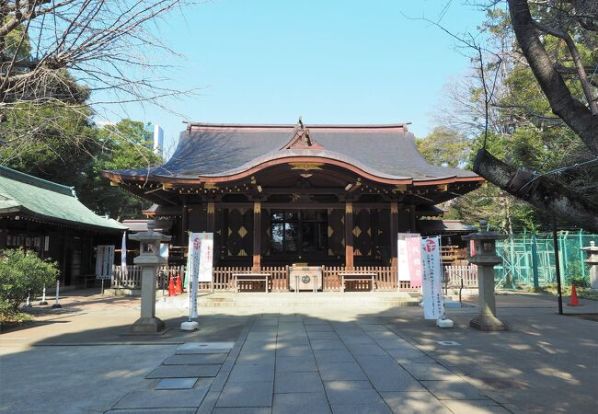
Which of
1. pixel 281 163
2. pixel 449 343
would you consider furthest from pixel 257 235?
pixel 449 343

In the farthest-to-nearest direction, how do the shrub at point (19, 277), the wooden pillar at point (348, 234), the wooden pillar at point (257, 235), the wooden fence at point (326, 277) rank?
the wooden pillar at point (348, 234)
the wooden pillar at point (257, 235)
the wooden fence at point (326, 277)
the shrub at point (19, 277)

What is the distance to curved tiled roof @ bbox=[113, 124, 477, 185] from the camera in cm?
1464

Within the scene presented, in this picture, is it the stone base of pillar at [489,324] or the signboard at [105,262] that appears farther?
the signboard at [105,262]

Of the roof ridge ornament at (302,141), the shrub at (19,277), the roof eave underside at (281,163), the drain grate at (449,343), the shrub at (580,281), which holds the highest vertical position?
the roof ridge ornament at (302,141)

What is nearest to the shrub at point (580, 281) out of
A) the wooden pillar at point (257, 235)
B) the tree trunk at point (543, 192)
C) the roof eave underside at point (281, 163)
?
the roof eave underside at point (281, 163)

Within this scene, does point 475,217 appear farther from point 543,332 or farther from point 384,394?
point 384,394

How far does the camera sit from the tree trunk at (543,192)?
3172 millimetres

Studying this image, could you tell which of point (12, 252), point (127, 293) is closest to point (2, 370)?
point (12, 252)

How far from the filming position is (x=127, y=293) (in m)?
16.0

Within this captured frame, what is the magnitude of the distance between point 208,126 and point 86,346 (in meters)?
16.0

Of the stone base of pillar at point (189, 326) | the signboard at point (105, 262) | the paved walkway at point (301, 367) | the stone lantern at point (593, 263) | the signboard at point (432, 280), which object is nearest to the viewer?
the paved walkway at point (301, 367)

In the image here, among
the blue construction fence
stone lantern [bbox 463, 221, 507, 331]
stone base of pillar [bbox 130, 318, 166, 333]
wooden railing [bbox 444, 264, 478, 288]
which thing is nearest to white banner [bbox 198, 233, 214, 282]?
stone base of pillar [bbox 130, 318, 166, 333]

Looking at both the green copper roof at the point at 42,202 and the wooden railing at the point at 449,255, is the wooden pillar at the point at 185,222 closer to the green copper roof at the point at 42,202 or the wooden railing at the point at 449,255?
the green copper roof at the point at 42,202

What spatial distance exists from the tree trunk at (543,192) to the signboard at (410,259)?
9.55 m
